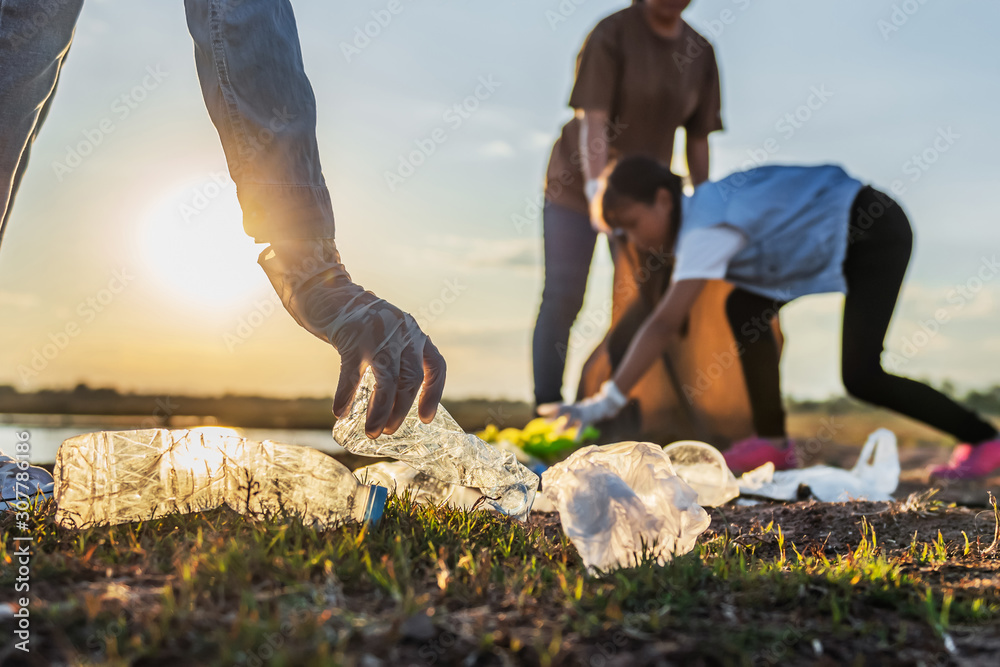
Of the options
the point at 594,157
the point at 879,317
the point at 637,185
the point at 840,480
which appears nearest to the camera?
the point at 840,480

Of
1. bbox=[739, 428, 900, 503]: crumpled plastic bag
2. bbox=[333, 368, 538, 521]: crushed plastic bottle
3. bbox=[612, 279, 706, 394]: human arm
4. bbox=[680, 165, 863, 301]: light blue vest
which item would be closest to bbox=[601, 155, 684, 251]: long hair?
bbox=[680, 165, 863, 301]: light blue vest

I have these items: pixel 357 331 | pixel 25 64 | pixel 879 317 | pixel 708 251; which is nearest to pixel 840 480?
pixel 879 317

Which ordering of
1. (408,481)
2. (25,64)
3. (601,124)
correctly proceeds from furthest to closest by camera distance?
(601,124), (408,481), (25,64)

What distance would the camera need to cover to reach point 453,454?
2125 mm

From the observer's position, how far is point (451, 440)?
2125 millimetres

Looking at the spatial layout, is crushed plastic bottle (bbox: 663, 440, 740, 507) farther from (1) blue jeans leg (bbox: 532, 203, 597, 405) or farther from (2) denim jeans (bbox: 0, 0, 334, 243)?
(1) blue jeans leg (bbox: 532, 203, 597, 405)

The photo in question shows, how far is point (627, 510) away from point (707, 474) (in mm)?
1201

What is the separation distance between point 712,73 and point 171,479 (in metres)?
5.07

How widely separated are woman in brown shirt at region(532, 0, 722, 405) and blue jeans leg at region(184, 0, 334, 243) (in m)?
3.32

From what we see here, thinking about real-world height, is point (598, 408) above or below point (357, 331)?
below

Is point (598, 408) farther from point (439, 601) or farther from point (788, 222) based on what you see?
point (439, 601)

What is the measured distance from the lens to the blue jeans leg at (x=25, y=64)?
205 centimetres

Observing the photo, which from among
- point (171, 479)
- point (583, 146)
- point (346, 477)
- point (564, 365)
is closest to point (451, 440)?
point (346, 477)

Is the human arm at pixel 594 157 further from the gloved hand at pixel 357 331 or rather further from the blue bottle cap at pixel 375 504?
the blue bottle cap at pixel 375 504
